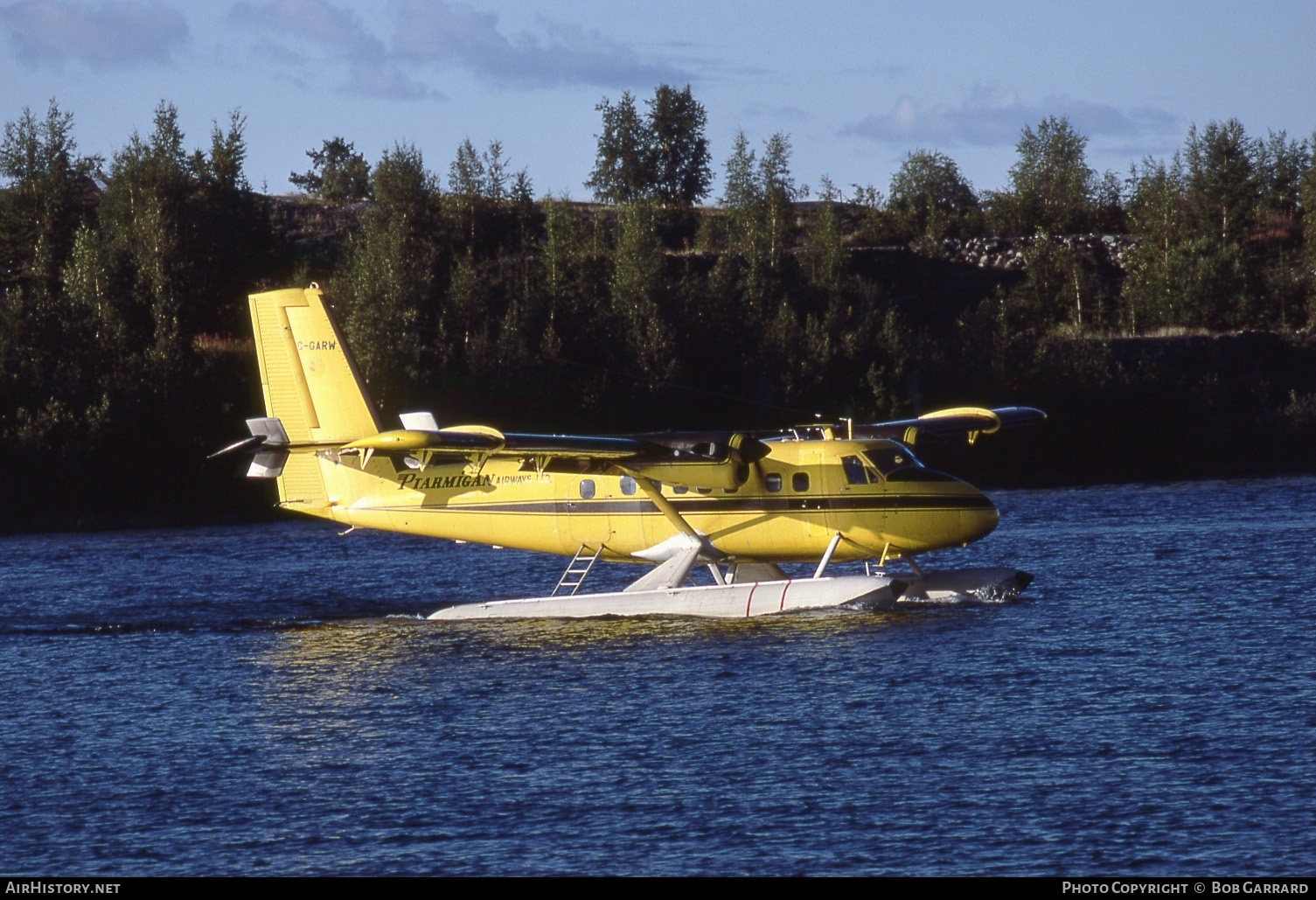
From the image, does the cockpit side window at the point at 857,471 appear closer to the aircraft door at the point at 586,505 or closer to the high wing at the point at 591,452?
the high wing at the point at 591,452

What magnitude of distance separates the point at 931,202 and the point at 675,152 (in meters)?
17.1

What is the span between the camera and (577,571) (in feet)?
112

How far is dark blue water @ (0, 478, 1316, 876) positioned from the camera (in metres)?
14.0

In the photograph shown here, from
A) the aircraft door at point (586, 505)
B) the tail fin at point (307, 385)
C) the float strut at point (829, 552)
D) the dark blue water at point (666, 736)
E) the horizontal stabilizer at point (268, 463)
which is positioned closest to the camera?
the dark blue water at point (666, 736)

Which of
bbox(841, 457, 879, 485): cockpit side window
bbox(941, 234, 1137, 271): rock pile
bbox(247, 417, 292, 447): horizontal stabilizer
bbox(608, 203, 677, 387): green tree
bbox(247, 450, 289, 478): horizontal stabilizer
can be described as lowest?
bbox(841, 457, 879, 485): cockpit side window

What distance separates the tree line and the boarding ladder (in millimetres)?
23244

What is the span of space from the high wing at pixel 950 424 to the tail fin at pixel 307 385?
9743 mm

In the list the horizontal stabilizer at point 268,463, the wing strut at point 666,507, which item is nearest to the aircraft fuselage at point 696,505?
the wing strut at point 666,507

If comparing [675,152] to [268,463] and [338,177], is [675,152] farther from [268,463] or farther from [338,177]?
[268,463]

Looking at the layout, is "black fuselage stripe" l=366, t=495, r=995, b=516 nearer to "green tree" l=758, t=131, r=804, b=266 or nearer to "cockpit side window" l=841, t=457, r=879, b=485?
"cockpit side window" l=841, t=457, r=879, b=485

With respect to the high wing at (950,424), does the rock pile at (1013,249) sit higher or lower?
higher

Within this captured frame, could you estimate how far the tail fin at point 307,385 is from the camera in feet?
89.0

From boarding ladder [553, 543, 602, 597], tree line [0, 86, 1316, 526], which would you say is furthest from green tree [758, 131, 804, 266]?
boarding ladder [553, 543, 602, 597]

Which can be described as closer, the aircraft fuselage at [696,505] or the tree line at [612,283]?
the aircraft fuselage at [696,505]
